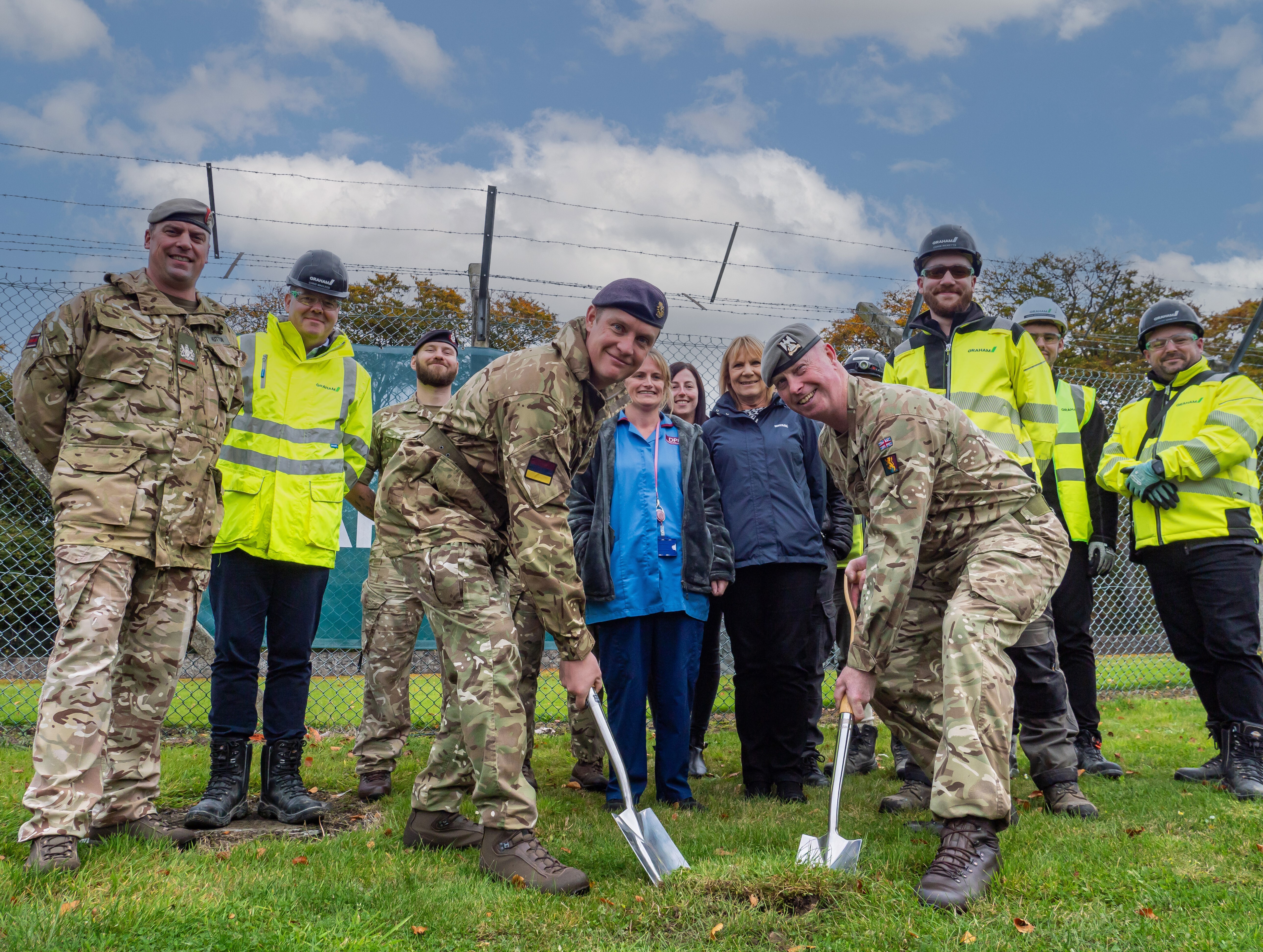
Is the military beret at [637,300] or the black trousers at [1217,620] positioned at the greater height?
the military beret at [637,300]

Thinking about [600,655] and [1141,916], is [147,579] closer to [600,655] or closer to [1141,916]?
[600,655]

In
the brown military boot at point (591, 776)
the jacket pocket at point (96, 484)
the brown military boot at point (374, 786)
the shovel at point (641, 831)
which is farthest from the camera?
the brown military boot at point (591, 776)

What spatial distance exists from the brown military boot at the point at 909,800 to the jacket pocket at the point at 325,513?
280cm

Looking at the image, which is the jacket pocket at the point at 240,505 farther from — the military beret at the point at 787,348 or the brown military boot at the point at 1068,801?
the brown military boot at the point at 1068,801

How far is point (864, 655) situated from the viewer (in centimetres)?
322

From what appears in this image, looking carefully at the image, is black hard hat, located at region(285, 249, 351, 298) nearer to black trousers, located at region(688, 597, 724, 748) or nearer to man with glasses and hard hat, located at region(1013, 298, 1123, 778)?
black trousers, located at region(688, 597, 724, 748)

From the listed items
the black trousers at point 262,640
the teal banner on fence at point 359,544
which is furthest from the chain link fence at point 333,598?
the black trousers at point 262,640

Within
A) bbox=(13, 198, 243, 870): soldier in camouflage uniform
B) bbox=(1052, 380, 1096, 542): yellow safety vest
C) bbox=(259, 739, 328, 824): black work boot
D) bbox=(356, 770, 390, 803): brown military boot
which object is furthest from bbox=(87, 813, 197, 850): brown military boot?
bbox=(1052, 380, 1096, 542): yellow safety vest

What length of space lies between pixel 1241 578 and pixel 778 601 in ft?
7.78

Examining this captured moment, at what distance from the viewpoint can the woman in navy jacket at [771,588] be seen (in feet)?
14.6

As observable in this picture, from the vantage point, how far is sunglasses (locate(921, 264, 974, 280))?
4.38 meters

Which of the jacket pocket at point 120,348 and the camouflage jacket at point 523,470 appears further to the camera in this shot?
the jacket pocket at point 120,348

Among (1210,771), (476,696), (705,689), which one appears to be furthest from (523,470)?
(1210,771)

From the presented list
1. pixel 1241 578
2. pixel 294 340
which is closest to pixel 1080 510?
pixel 1241 578
